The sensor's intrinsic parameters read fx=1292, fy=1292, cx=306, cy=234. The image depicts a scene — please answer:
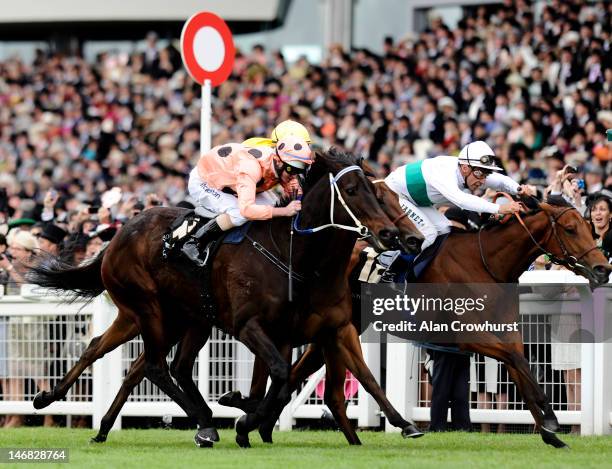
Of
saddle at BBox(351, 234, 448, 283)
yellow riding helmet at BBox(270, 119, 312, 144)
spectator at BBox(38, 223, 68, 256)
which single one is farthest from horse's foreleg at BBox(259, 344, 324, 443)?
spectator at BBox(38, 223, 68, 256)

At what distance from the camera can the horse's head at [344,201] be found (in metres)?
7.65

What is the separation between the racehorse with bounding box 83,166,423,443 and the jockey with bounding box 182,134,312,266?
1.54ft

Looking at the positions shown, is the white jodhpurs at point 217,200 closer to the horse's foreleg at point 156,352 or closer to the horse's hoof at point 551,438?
the horse's foreleg at point 156,352

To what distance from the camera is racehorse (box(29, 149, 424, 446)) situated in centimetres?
782

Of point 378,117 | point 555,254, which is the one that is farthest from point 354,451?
point 378,117

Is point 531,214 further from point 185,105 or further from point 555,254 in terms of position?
point 185,105

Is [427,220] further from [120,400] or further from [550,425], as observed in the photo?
[120,400]

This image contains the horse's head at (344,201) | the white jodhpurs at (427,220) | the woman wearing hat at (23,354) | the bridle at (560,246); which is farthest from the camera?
the woman wearing hat at (23,354)

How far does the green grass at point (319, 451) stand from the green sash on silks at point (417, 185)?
1611 millimetres

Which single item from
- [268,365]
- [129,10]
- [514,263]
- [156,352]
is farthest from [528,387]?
[129,10]

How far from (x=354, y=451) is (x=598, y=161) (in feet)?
19.8

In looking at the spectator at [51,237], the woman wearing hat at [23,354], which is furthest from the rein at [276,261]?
the spectator at [51,237]

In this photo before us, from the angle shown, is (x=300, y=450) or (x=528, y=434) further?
(x=528, y=434)

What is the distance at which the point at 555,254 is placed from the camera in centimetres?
823
